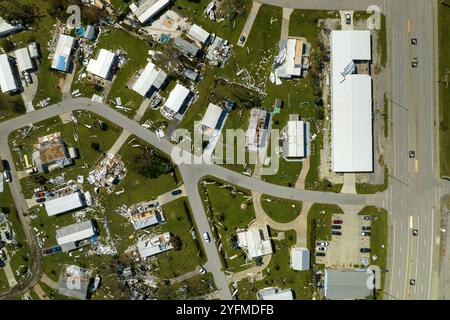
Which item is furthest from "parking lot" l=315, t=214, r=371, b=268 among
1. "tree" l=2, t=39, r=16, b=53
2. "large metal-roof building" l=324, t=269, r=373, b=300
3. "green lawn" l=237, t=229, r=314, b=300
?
"tree" l=2, t=39, r=16, b=53

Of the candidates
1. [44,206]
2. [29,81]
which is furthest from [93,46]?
[44,206]

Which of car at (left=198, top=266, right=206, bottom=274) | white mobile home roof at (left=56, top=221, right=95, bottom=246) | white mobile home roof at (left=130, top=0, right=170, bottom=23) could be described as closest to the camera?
white mobile home roof at (left=130, top=0, right=170, bottom=23)

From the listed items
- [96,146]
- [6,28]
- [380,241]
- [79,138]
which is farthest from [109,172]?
[380,241]

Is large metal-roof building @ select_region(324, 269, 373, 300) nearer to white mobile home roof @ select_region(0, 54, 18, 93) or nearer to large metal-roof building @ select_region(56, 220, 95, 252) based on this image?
large metal-roof building @ select_region(56, 220, 95, 252)

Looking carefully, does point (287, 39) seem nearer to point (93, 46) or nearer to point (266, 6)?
point (266, 6)

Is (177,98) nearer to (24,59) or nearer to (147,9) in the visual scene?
(147,9)
